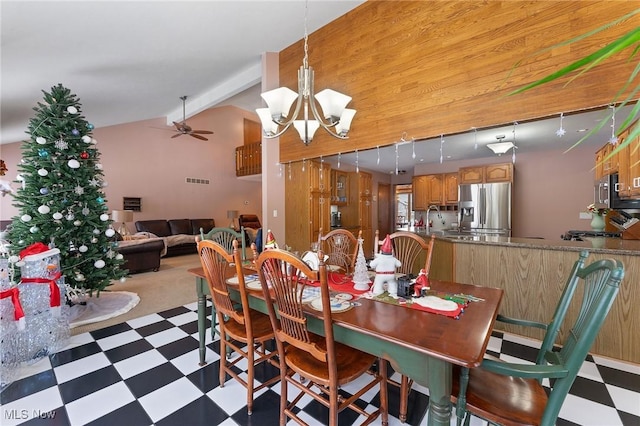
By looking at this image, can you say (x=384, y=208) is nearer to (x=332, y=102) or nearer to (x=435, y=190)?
(x=435, y=190)

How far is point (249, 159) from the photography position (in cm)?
942

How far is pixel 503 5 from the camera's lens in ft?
8.61

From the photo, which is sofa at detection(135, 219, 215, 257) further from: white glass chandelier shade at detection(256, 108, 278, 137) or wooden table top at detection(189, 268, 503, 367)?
wooden table top at detection(189, 268, 503, 367)

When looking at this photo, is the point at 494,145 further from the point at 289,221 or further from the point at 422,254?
the point at 289,221

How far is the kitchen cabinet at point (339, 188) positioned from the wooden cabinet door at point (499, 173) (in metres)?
2.40

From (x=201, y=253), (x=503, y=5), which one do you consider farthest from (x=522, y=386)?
(x=503, y=5)

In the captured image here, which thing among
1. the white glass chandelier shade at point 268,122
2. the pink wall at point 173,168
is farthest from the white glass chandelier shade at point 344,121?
the pink wall at point 173,168

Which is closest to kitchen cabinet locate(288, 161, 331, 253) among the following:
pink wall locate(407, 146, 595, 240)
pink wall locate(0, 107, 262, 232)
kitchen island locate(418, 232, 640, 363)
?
kitchen island locate(418, 232, 640, 363)

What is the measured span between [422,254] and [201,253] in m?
2.76

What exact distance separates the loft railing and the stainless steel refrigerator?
5952 millimetres

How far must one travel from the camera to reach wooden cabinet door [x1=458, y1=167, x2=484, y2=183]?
16.5ft

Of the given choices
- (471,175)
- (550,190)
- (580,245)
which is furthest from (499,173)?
(580,245)

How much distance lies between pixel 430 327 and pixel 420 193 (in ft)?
16.0

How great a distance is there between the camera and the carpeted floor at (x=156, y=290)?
324 cm
